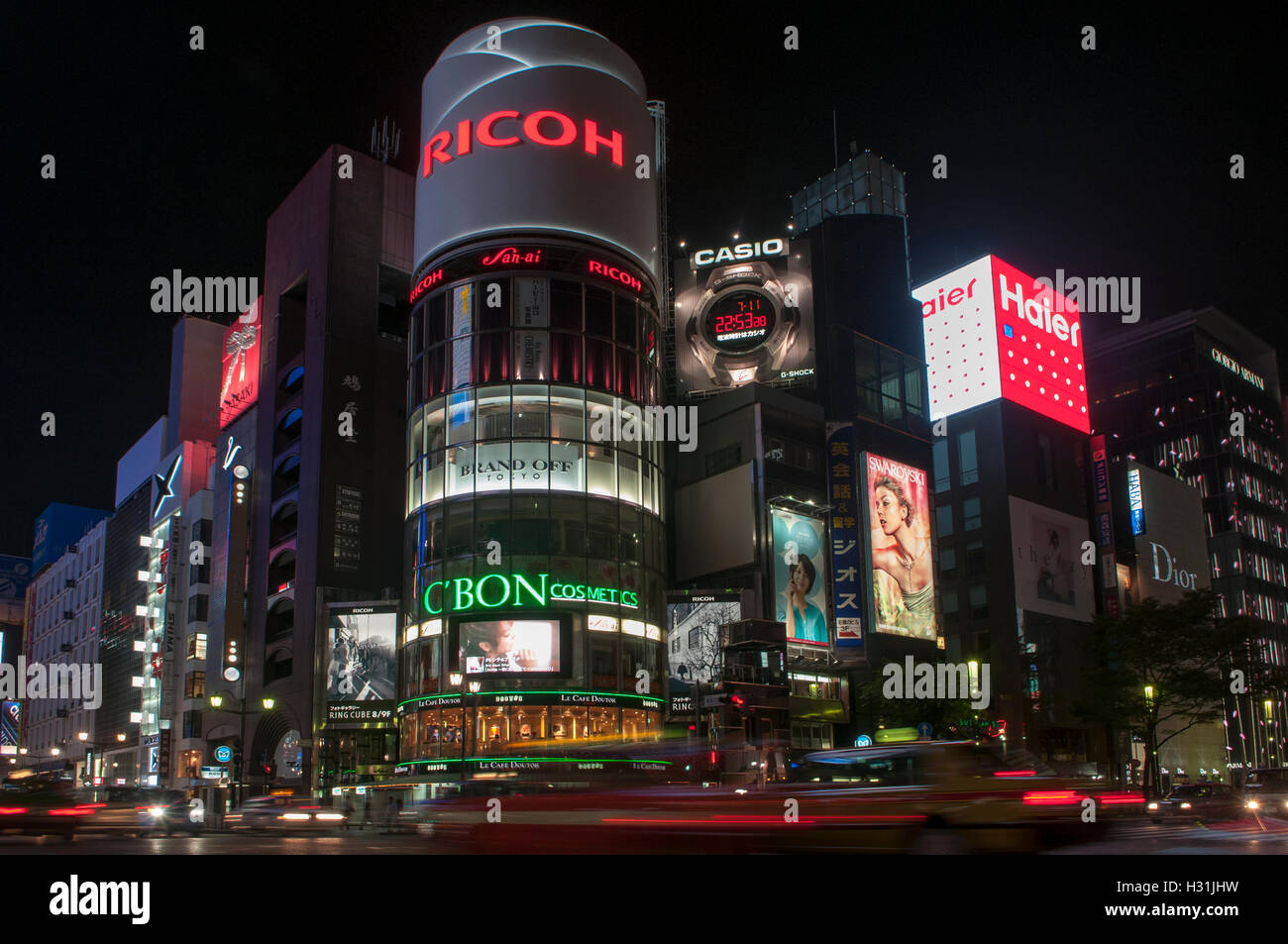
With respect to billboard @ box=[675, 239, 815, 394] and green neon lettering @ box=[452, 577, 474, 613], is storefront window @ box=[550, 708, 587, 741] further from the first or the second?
billboard @ box=[675, 239, 815, 394]

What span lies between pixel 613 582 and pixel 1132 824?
3065 cm

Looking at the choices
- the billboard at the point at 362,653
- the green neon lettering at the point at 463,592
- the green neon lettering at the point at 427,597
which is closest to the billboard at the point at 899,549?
the green neon lettering at the point at 463,592

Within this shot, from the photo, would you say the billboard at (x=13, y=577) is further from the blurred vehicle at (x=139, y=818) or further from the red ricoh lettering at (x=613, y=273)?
the blurred vehicle at (x=139, y=818)

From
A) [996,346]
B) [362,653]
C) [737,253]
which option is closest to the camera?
[362,653]

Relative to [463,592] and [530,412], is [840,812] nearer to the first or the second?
[463,592]

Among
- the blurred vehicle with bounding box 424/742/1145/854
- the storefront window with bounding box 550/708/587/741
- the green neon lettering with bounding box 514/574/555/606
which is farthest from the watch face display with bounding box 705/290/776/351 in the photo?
the blurred vehicle with bounding box 424/742/1145/854

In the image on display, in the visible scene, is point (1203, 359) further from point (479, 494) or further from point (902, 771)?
point (902, 771)

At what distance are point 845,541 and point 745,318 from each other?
18.5 meters

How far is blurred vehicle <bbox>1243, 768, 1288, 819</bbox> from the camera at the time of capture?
39.5 meters

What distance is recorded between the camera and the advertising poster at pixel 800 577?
6525 centimetres

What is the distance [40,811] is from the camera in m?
23.4

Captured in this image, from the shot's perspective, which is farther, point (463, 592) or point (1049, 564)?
point (1049, 564)

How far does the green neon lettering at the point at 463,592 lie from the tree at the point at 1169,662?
37.3 metres

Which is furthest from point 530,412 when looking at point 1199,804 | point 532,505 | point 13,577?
point 13,577
